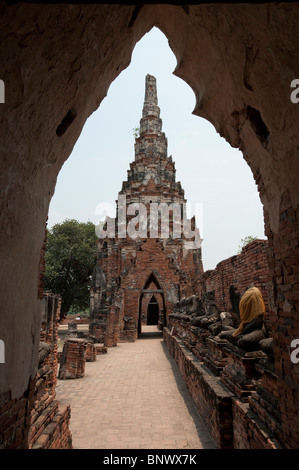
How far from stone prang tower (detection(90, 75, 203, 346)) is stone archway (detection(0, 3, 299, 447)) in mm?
11639

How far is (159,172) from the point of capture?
26688mm

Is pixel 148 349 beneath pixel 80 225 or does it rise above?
beneath

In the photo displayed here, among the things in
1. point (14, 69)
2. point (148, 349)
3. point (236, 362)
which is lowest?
point (148, 349)

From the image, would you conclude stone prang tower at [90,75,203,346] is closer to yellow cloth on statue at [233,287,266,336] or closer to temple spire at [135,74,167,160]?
temple spire at [135,74,167,160]

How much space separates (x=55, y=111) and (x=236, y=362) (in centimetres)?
395

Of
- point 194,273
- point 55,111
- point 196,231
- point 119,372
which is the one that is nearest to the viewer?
point 55,111

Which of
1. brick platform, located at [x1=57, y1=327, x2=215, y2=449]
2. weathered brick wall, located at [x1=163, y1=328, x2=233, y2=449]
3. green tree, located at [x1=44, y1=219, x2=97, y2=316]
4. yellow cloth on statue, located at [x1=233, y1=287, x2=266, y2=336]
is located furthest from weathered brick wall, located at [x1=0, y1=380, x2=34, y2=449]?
green tree, located at [x1=44, y1=219, x2=97, y2=316]

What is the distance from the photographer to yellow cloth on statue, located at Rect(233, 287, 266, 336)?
4281 mm

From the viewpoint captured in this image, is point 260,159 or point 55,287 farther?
point 55,287

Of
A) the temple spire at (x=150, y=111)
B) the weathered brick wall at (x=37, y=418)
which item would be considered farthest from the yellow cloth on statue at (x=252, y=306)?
the temple spire at (x=150, y=111)

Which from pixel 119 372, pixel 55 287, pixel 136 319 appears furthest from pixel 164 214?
pixel 119 372

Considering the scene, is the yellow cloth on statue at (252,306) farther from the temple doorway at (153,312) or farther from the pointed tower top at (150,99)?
the pointed tower top at (150,99)

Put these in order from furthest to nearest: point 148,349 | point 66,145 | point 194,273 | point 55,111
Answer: point 194,273
point 148,349
point 66,145
point 55,111
